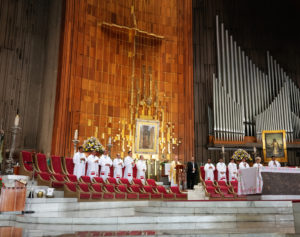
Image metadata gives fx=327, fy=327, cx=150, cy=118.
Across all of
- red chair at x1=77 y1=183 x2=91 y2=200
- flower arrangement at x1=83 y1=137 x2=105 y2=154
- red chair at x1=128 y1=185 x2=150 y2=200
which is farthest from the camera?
flower arrangement at x1=83 y1=137 x2=105 y2=154

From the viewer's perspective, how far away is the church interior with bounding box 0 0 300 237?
29.1 ft

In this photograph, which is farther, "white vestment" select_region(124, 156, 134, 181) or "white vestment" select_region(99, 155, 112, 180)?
"white vestment" select_region(124, 156, 134, 181)

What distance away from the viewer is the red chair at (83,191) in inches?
277

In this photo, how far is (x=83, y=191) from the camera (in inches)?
284

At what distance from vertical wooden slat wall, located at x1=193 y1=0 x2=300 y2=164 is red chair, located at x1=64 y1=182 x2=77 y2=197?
8.38 metres

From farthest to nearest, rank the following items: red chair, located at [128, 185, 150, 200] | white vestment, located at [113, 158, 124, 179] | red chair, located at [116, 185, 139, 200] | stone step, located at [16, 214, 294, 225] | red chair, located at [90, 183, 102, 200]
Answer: white vestment, located at [113, 158, 124, 179] → red chair, located at [128, 185, 150, 200] → red chair, located at [116, 185, 139, 200] → red chair, located at [90, 183, 102, 200] → stone step, located at [16, 214, 294, 225]

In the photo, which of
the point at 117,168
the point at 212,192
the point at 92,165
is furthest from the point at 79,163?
the point at 212,192

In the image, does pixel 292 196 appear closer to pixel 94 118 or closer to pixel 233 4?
pixel 94 118

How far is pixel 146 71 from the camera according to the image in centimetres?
1349

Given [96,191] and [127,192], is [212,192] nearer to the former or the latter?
[127,192]

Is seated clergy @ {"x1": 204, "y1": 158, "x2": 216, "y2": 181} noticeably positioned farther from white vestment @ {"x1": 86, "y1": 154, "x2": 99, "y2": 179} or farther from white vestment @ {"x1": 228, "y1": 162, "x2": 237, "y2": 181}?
white vestment @ {"x1": 86, "y1": 154, "x2": 99, "y2": 179}

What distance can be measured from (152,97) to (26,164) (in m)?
6.63

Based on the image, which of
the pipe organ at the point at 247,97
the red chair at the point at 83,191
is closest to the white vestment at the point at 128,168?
the red chair at the point at 83,191

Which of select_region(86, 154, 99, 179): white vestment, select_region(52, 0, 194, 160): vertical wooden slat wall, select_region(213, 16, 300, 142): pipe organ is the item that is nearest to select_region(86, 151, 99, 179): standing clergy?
select_region(86, 154, 99, 179): white vestment
